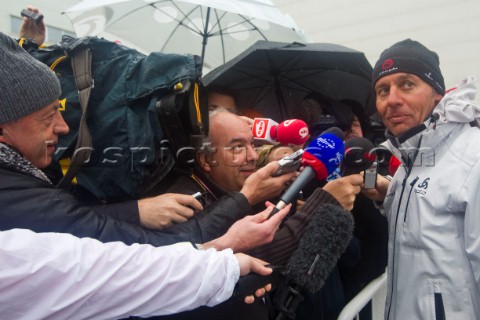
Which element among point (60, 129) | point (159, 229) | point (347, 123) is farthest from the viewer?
point (347, 123)

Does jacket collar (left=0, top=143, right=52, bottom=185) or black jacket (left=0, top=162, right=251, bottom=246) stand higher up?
jacket collar (left=0, top=143, right=52, bottom=185)

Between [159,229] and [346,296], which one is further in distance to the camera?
[346,296]

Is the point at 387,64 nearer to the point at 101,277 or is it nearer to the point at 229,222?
the point at 229,222

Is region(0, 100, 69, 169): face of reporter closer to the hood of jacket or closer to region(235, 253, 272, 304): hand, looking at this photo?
region(235, 253, 272, 304): hand

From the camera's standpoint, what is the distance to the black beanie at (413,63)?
1.69 meters

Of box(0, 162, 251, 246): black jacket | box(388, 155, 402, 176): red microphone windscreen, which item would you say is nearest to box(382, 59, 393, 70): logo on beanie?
box(388, 155, 402, 176): red microphone windscreen

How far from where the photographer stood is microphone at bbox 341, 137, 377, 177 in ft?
5.25

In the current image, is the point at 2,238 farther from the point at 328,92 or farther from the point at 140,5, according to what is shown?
the point at 140,5

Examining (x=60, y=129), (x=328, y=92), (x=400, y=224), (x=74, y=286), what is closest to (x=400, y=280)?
(x=400, y=224)

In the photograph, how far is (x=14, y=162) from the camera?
107cm

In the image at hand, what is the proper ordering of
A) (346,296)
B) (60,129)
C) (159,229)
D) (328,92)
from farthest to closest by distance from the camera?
1. (328,92)
2. (346,296)
3. (159,229)
4. (60,129)

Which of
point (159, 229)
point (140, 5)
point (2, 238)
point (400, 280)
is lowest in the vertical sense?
point (400, 280)

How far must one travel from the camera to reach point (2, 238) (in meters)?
0.86

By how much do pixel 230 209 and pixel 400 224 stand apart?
0.76 metres
